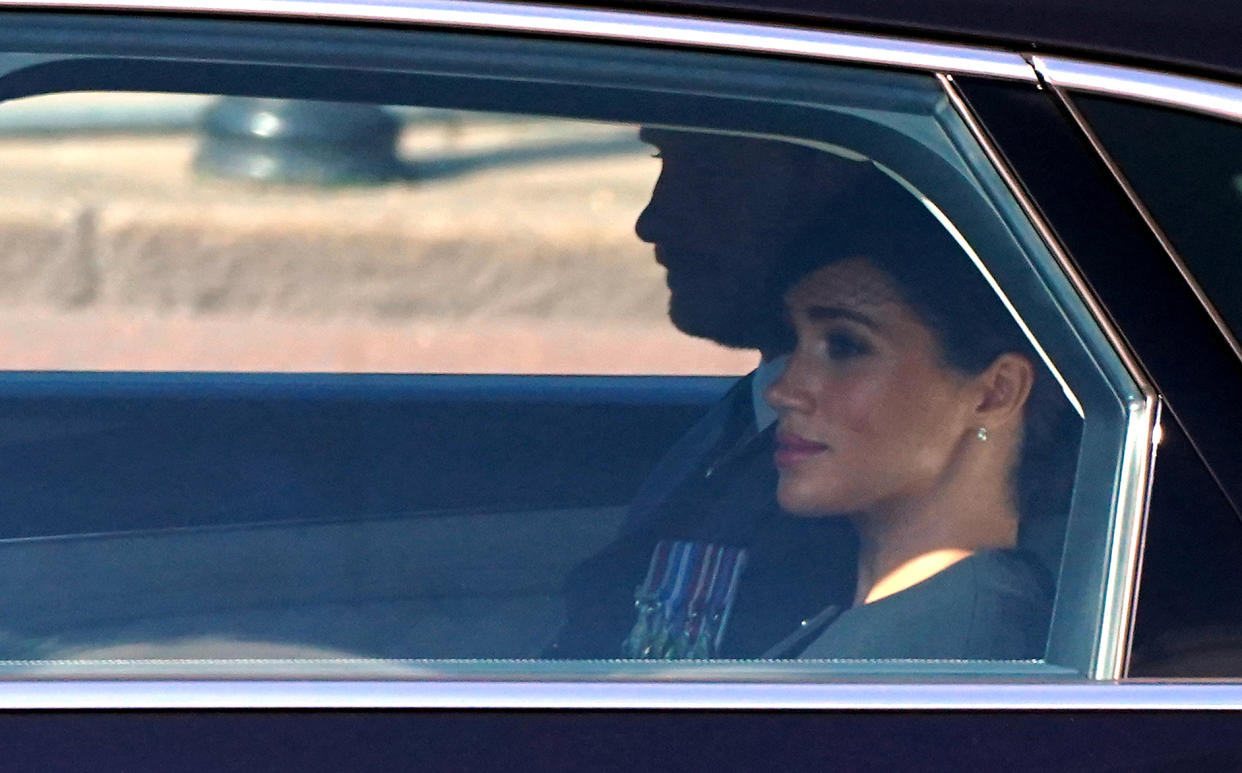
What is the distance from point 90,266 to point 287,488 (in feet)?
1.47

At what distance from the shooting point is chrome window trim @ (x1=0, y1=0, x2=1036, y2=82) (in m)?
1.50

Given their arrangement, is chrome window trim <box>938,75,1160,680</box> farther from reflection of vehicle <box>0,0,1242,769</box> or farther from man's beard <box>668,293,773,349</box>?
man's beard <box>668,293,773,349</box>

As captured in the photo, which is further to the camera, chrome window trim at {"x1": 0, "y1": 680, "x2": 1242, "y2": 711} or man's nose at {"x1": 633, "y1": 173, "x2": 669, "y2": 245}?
man's nose at {"x1": 633, "y1": 173, "x2": 669, "y2": 245}

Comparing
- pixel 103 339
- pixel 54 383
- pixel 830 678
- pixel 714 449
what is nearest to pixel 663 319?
pixel 714 449

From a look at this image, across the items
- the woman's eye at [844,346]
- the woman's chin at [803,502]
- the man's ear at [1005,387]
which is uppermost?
the woman's eye at [844,346]

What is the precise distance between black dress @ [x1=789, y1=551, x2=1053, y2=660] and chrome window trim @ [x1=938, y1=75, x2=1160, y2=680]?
2.2 inches

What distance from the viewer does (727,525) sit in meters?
1.56

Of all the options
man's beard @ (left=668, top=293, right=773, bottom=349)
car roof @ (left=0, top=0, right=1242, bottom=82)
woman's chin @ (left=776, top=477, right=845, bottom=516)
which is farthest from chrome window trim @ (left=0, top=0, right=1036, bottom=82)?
woman's chin @ (left=776, top=477, right=845, bottom=516)

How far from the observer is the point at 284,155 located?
5.10 ft

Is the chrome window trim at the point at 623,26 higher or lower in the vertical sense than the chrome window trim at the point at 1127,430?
higher

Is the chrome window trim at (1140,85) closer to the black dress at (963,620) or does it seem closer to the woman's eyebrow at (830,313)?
the woman's eyebrow at (830,313)

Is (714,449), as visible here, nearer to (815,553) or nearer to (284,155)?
(815,553)

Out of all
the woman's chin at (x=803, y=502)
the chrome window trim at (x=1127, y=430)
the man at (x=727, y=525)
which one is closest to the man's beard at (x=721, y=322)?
the man at (x=727, y=525)

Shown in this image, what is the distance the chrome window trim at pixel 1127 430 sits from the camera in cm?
152
